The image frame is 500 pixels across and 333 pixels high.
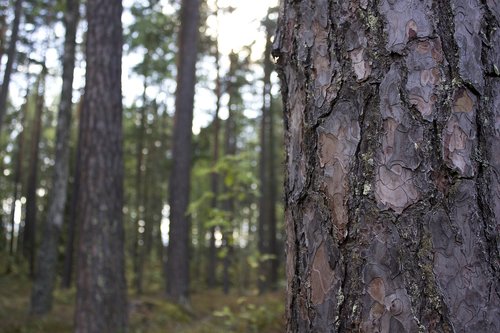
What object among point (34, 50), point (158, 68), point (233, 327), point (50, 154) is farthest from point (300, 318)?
point (50, 154)

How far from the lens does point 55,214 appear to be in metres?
12.2

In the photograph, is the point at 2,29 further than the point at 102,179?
Yes

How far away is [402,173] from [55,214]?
39.8 ft

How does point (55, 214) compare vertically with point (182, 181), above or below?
below

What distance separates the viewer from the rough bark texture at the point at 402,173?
3.71 feet

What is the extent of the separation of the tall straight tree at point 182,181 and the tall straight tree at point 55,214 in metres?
2.80

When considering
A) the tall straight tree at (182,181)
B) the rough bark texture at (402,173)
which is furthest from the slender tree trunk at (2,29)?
the rough bark texture at (402,173)

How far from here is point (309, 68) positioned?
1.35 m

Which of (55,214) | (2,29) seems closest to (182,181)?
(55,214)

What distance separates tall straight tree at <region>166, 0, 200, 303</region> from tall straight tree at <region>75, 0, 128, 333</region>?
21.7 ft

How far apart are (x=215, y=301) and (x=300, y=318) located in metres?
17.2

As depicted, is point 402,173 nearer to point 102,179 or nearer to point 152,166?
point 102,179

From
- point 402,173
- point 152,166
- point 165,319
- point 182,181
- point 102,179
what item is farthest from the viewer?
point 152,166

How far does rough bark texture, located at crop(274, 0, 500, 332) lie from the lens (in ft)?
3.71
